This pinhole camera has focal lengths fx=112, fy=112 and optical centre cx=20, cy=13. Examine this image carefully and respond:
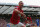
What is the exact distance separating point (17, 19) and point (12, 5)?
30.8 ft

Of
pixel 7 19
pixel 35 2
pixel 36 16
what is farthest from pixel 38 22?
pixel 7 19

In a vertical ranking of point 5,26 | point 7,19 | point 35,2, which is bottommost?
point 5,26

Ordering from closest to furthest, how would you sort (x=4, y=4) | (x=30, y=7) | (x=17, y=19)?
(x=17, y=19)
(x=4, y=4)
(x=30, y=7)

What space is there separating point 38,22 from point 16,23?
48.4ft

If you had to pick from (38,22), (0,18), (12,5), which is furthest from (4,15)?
(38,22)

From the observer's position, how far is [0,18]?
53.7 feet

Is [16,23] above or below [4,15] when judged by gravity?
below

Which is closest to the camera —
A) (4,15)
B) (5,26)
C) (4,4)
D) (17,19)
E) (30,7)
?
(17,19)

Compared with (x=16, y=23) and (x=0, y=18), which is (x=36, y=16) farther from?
(x=16, y=23)

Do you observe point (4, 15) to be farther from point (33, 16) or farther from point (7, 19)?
point (33, 16)

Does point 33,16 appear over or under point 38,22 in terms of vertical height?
over

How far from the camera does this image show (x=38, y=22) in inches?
697

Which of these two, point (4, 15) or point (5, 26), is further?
point (4, 15)

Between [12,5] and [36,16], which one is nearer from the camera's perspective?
[12,5]
